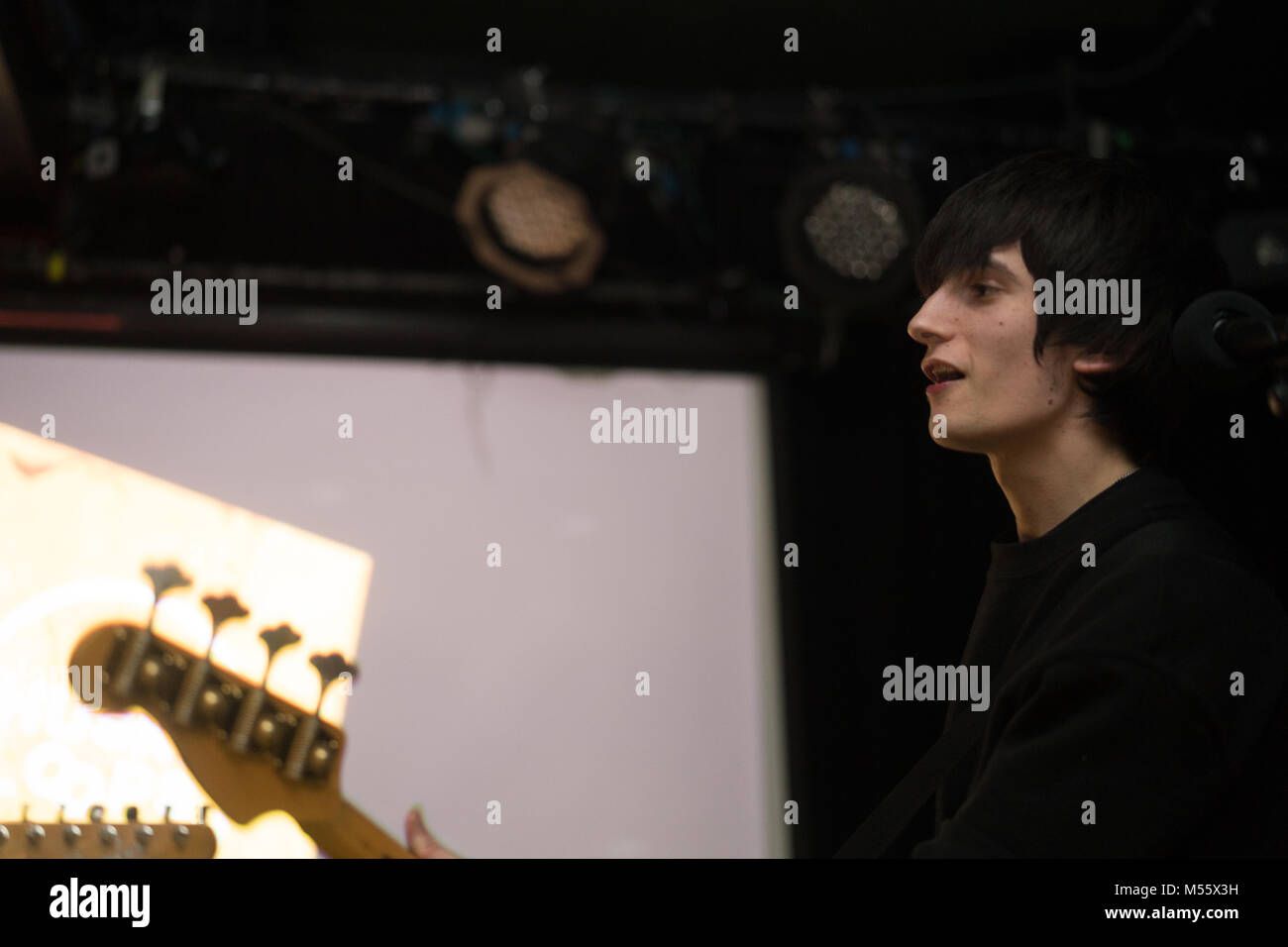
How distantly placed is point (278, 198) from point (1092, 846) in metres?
2.73

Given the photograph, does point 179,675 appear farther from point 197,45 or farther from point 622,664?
point 197,45

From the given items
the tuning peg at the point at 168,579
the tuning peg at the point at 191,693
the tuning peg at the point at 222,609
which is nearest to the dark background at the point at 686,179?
the tuning peg at the point at 168,579

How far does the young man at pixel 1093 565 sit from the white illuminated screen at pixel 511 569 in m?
1.96

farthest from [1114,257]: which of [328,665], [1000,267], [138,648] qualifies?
[138,648]

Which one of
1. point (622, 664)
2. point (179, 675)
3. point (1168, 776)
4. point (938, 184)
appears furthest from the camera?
point (938, 184)

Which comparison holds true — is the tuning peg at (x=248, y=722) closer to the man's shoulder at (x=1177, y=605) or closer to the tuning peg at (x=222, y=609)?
the tuning peg at (x=222, y=609)

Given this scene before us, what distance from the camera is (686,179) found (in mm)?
3156

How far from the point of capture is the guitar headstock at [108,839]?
1782mm

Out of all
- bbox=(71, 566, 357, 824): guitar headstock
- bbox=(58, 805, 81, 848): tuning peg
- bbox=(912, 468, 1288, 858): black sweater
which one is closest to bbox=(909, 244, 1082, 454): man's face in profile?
bbox=(912, 468, 1288, 858): black sweater

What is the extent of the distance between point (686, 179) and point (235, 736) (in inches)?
74.6

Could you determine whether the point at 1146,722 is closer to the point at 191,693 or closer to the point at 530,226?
the point at 191,693

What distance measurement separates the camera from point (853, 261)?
2949 mm

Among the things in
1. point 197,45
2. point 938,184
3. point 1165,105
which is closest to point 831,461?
point 938,184

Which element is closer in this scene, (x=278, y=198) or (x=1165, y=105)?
(x=278, y=198)
